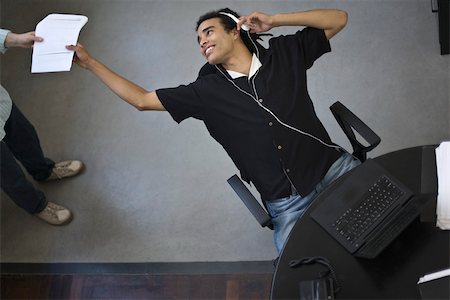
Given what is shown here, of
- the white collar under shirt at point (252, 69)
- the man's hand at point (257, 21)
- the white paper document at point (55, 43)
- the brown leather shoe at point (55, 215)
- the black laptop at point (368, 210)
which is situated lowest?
the brown leather shoe at point (55, 215)

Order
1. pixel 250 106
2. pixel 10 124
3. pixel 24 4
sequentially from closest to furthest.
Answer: pixel 250 106
pixel 10 124
pixel 24 4

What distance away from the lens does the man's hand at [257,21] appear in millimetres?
1817

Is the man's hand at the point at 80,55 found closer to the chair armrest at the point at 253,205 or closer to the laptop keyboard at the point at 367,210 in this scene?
the chair armrest at the point at 253,205

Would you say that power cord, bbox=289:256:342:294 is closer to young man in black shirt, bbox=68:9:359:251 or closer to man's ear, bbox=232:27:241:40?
young man in black shirt, bbox=68:9:359:251

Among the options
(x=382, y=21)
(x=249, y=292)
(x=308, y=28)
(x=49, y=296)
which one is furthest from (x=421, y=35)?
(x=49, y=296)

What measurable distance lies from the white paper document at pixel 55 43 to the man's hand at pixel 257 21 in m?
0.51

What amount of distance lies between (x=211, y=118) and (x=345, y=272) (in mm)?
668

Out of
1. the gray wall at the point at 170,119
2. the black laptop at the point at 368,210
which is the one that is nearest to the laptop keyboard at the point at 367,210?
the black laptop at the point at 368,210

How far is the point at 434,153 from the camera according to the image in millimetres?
1622

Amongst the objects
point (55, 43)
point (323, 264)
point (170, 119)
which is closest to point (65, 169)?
point (170, 119)

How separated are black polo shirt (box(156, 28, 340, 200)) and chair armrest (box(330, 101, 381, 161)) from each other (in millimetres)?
78

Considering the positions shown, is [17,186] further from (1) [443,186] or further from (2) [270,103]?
(1) [443,186]

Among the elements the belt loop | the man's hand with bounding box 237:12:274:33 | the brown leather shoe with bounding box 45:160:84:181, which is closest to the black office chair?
the belt loop

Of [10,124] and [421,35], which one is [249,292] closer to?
[10,124]
